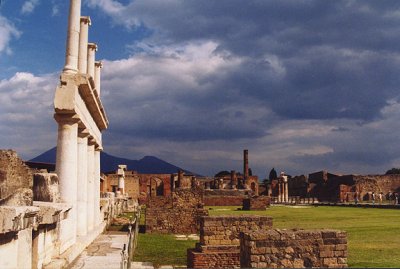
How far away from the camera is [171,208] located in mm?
21797

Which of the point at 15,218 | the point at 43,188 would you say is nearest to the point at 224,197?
the point at 43,188

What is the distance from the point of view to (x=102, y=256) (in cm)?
1184

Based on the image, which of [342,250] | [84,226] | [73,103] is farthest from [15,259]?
[84,226]

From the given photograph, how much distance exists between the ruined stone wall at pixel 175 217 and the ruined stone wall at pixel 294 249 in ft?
43.1

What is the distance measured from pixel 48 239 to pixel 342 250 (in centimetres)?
477

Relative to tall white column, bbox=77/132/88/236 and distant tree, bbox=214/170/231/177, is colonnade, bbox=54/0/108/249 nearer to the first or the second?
tall white column, bbox=77/132/88/236

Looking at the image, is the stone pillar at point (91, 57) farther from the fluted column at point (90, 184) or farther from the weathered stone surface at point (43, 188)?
the weathered stone surface at point (43, 188)

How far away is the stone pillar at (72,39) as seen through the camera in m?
11.6

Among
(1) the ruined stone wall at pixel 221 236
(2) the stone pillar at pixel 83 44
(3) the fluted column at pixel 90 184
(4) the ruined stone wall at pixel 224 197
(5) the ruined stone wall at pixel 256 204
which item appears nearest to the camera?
(1) the ruined stone wall at pixel 221 236

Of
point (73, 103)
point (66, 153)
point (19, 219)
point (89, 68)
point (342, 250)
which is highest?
point (89, 68)

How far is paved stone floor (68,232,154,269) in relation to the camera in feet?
33.5

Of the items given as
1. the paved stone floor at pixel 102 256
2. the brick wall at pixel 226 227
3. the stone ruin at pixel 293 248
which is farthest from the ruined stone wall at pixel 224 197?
the stone ruin at pixel 293 248

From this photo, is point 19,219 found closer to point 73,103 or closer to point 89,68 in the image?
point 73,103

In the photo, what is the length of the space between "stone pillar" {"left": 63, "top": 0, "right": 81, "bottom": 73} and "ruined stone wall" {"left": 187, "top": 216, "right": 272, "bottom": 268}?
488cm
